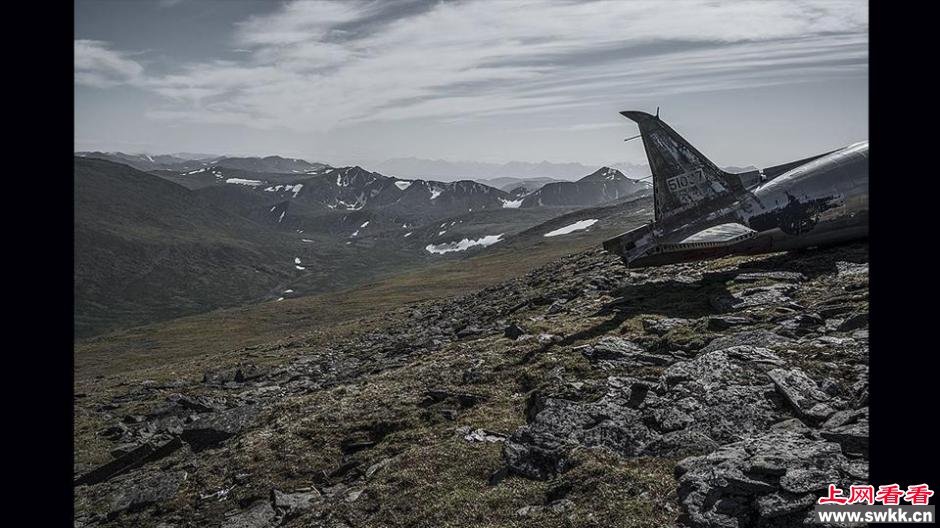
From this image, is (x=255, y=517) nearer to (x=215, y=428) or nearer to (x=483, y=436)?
(x=483, y=436)

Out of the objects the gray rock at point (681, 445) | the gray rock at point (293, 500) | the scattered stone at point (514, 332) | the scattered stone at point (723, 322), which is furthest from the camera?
the scattered stone at point (514, 332)

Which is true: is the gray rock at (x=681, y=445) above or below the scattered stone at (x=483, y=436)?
above

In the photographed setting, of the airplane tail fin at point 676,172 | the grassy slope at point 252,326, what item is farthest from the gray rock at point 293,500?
the grassy slope at point 252,326

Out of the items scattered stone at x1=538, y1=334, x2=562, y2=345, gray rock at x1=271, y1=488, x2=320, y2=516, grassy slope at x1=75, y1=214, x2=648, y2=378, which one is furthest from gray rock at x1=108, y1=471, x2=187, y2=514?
grassy slope at x1=75, y1=214, x2=648, y2=378

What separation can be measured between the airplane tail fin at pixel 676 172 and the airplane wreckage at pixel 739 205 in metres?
0.05

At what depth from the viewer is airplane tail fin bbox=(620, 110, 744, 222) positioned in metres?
29.7

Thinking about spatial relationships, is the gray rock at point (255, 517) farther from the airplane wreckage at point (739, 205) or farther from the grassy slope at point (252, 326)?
the grassy slope at point (252, 326)

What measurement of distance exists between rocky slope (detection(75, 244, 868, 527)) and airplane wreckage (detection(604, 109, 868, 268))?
1752mm

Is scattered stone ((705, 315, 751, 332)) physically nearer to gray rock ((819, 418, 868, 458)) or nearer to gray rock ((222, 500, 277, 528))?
gray rock ((819, 418, 868, 458))

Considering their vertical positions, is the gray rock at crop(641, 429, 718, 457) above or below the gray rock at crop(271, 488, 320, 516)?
above

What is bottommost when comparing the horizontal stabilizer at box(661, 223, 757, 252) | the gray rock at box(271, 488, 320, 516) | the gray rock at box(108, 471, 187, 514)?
the gray rock at box(108, 471, 187, 514)

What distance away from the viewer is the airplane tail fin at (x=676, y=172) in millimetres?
29688
